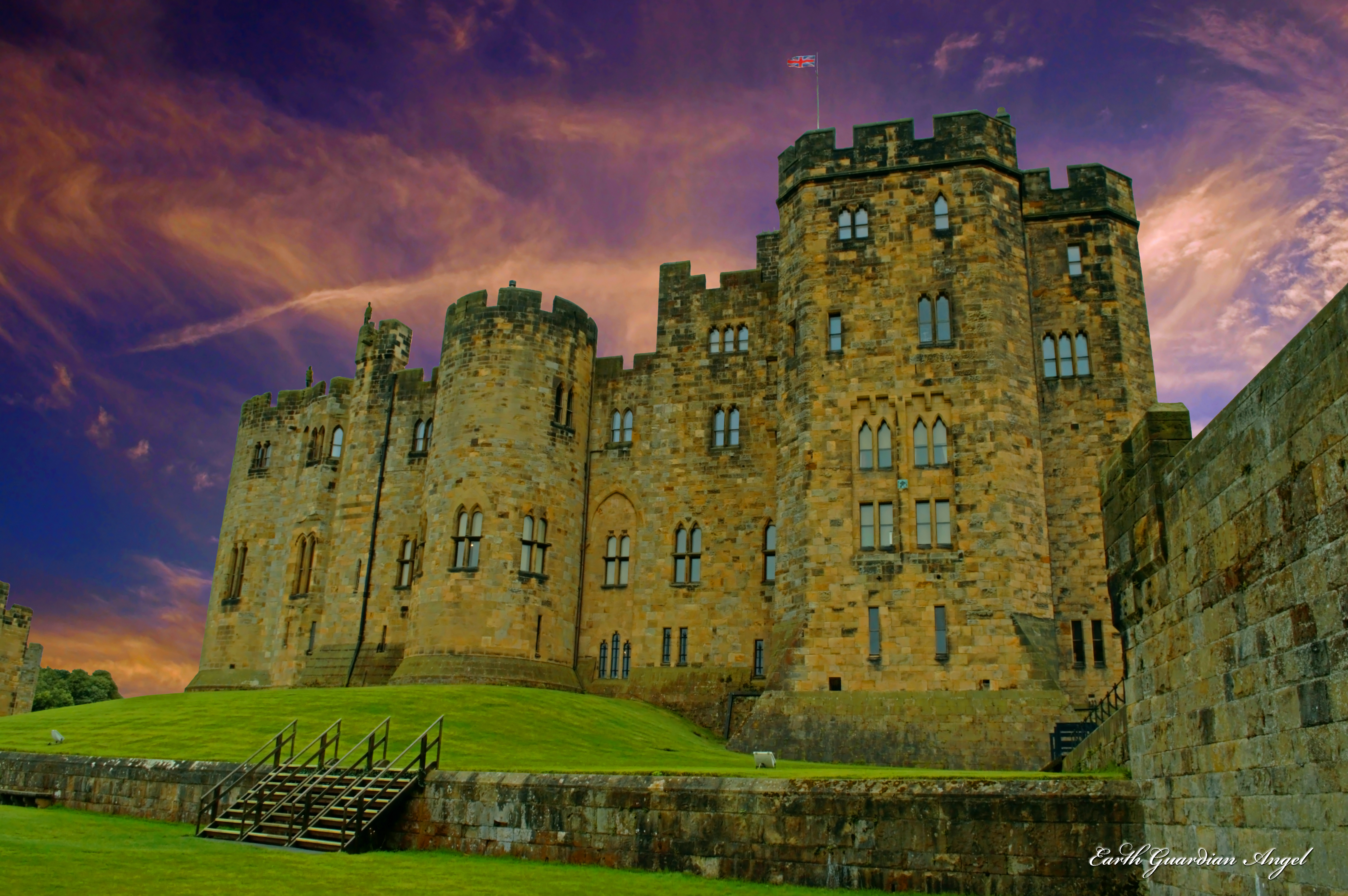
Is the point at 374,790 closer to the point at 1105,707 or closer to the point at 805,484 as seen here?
the point at 805,484

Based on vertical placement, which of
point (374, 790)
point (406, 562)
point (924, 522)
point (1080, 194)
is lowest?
point (374, 790)

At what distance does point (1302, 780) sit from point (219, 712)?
2247cm

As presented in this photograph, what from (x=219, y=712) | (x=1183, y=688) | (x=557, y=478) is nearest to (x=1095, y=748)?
(x=1183, y=688)

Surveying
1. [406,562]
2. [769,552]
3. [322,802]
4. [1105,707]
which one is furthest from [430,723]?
[1105,707]

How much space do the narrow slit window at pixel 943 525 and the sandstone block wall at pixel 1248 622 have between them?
1517 cm

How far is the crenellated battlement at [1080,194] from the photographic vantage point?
102 feet

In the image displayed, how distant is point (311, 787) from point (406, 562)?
2079cm

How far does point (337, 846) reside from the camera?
569 inches

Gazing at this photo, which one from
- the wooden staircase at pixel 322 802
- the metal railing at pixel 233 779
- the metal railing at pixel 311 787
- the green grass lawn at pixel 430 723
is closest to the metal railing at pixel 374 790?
the wooden staircase at pixel 322 802

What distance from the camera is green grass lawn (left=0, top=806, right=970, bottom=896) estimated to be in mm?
10258

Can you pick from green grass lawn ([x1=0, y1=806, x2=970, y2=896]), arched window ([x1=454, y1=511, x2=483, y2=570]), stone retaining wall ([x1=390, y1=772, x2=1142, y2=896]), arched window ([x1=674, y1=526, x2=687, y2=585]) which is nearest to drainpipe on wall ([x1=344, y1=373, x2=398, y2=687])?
arched window ([x1=454, y1=511, x2=483, y2=570])

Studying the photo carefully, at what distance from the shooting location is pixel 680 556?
110 ft

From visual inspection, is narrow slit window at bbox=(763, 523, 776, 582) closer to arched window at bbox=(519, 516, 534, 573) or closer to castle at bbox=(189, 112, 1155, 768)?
castle at bbox=(189, 112, 1155, 768)

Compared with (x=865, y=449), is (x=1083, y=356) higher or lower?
higher
